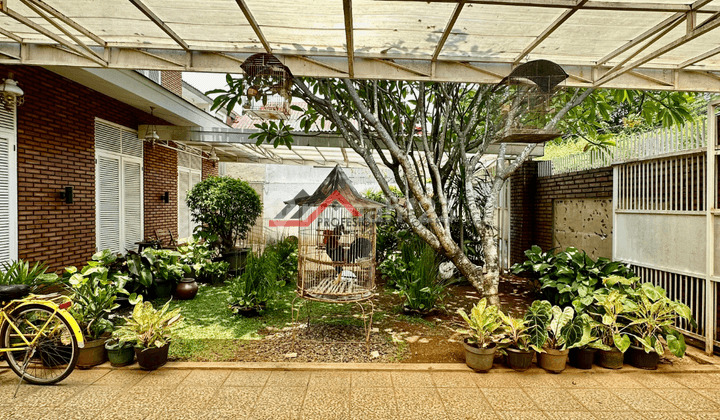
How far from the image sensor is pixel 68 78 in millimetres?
5797

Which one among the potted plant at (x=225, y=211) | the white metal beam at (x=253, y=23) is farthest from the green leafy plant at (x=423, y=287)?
the potted plant at (x=225, y=211)

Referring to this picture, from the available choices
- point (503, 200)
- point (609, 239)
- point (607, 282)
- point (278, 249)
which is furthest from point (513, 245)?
point (278, 249)

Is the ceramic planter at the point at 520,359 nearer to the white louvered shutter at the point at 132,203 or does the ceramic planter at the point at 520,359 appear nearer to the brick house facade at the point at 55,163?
the brick house facade at the point at 55,163

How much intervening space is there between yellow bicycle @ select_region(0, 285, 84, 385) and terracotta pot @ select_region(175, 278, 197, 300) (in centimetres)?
232

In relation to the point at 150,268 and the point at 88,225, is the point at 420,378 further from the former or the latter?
the point at 88,225

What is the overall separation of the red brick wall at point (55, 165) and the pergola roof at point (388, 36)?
6.99 ft

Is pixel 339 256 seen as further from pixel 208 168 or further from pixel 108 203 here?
pixel 208 168

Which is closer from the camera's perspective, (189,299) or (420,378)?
(420,378)

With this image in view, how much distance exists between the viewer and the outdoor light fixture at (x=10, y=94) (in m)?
4.58

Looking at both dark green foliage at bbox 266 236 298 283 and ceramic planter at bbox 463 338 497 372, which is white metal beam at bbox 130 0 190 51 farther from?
dark green foliage at bbox 266 236 298 283

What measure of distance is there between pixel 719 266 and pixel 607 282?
951 mm

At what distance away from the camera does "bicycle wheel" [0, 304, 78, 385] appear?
10.3 feet

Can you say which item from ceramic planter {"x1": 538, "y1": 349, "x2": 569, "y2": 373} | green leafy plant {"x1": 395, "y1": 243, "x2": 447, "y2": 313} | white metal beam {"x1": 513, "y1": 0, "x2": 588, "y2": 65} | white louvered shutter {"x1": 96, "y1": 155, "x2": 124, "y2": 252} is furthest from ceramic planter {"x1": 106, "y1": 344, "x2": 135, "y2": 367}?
white metal beam {"x1": 513, "y1": 0, "x2": 588, "y2": 65}

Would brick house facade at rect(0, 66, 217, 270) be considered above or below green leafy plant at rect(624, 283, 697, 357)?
above
